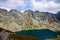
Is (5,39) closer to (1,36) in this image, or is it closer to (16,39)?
(1,36)

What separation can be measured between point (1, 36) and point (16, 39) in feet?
27.0

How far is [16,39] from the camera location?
30078mm

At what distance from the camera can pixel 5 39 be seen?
21.8 meters

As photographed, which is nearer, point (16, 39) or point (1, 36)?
point (1, 36)

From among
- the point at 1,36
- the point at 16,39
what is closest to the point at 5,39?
the point at 1,36

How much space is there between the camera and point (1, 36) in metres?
22.1

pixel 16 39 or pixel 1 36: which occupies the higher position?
pixel 1 36

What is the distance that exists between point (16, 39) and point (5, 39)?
840cm

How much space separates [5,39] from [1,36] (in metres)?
0.84

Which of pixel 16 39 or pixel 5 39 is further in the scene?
pixel 16 39
